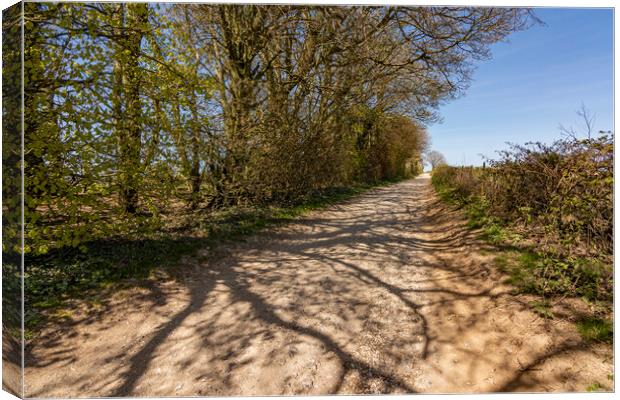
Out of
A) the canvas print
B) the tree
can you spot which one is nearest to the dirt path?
the canvas print

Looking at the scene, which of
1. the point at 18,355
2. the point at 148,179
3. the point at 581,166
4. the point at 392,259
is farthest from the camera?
the point at 392,259

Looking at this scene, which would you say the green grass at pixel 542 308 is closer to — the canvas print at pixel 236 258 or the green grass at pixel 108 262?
the canvas print at pixel 236 258

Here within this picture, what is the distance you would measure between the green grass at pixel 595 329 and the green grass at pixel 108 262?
542 cm

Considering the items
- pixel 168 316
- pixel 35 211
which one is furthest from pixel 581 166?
pixel 35 211

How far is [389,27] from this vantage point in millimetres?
8914

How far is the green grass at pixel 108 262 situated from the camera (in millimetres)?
4277

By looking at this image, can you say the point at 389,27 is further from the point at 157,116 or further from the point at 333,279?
the point at 333,279

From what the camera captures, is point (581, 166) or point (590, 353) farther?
point (581, 166)

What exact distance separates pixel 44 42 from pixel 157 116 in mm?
1915

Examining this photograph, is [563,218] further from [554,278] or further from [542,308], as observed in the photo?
[542,308]

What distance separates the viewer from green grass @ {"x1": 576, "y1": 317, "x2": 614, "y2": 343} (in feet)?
9.27

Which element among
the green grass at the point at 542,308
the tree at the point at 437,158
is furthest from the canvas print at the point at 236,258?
the tree at the point at 437,158

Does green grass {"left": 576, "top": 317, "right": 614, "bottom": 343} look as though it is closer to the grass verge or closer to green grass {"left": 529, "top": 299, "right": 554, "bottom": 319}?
the grass verge

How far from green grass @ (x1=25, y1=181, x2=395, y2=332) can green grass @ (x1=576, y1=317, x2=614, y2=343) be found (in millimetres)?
5420
